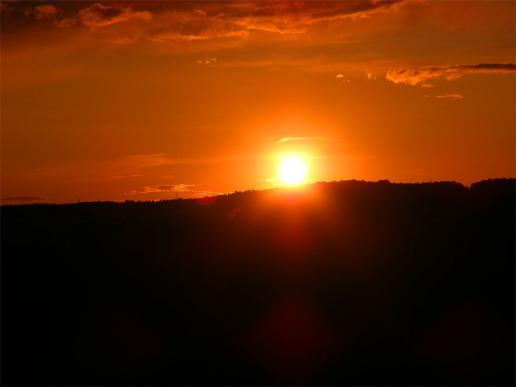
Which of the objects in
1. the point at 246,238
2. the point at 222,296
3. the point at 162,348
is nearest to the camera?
the point at 162,348

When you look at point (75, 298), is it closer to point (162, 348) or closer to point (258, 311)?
point (162, 348)

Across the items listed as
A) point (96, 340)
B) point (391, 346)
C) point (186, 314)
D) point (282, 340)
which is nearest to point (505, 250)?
point (391, 346)

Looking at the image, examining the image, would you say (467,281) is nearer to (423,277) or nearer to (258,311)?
(423,277)

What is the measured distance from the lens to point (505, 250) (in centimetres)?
2505

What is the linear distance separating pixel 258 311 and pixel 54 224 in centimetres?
684

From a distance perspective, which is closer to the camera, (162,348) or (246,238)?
(162,348)

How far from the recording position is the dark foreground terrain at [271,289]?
72.3 ft

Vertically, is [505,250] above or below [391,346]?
above

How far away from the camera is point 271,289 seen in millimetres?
24359

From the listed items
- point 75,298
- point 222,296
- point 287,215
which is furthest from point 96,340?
point 287,215

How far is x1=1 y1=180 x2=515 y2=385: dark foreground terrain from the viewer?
2203 cm

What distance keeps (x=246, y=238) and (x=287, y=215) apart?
1.61 metres

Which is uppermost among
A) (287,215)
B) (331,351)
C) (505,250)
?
(287,215)

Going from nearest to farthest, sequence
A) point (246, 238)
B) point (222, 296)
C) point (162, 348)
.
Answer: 1. point (162, 348)
2. point (222, 296)
3. point (246, 238)
